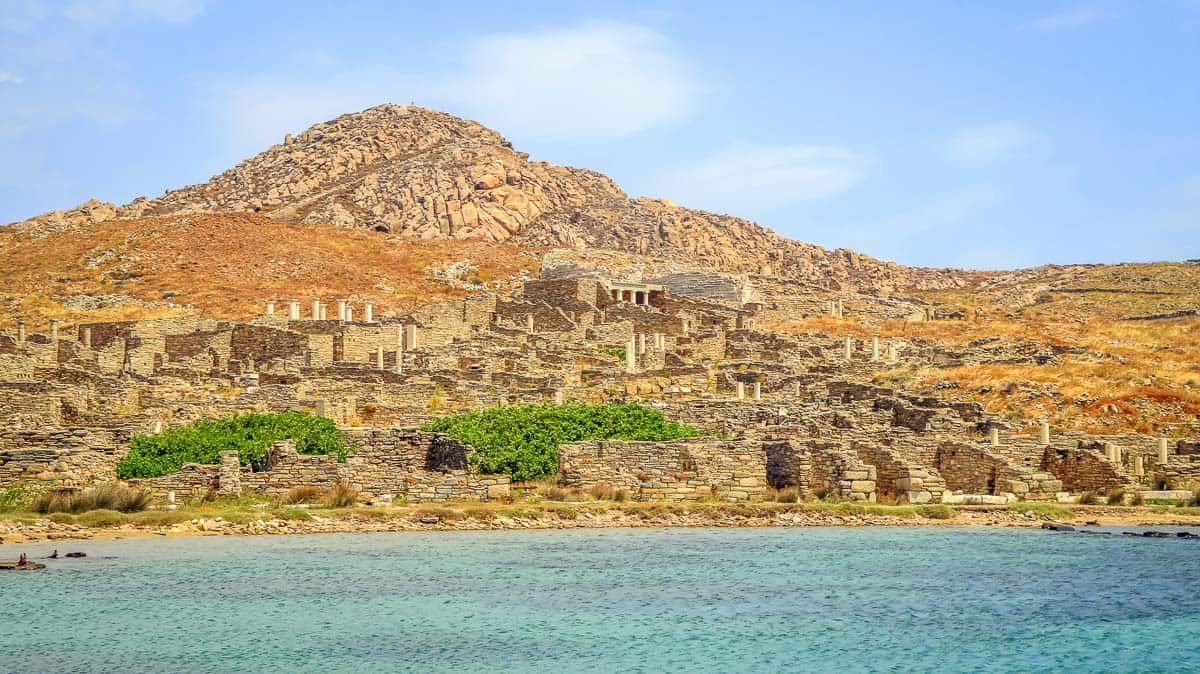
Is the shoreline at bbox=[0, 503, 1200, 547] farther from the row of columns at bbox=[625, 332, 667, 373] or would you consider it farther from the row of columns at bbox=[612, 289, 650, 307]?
the row of columns at bbox=[612, 289, 650, 307]

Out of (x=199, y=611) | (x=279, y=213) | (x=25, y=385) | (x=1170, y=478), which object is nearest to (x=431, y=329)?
(x=25, y=385)

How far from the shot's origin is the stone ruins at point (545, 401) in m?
32.3

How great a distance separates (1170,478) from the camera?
36781 millimetres

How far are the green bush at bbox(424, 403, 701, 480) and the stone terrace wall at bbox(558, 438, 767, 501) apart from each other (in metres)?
0.91

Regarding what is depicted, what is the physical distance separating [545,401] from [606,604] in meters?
20.9

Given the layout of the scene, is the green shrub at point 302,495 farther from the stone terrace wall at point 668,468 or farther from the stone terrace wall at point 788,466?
the stone terrace wall at point 788,466

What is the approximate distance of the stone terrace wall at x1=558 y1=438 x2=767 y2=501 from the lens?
109 feet

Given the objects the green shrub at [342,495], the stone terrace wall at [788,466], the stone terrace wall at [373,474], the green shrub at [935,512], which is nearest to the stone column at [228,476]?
the stone terrace wall at [373,474]

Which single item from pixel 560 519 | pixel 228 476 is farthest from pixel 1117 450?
pixel 228 476

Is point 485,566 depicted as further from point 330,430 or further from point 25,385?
point 25,385

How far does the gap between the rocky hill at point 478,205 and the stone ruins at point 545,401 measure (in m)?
51.2

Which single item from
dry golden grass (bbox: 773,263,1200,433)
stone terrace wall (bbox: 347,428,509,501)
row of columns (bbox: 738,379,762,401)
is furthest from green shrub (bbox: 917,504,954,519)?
row of columns (bbox: 738,379,762,401)

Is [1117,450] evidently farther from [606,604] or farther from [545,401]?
[606,604]

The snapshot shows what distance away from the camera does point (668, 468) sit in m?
33.6
